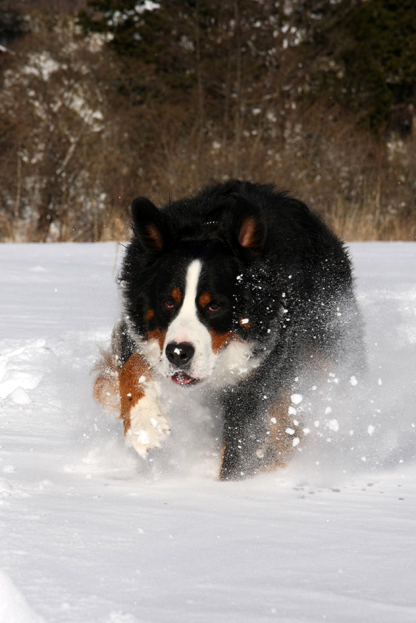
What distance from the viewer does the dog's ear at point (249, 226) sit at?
135 inches

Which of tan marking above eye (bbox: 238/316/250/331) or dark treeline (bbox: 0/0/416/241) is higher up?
dark treeline (bbox: 0/0/416/241)

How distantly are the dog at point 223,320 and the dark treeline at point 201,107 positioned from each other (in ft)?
28.9

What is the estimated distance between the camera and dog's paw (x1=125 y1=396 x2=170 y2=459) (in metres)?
3.26

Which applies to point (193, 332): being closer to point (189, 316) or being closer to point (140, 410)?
point (189, 316)

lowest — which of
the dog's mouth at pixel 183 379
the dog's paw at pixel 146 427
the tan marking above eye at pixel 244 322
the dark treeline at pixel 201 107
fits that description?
the dog's paw at pixel 146 427

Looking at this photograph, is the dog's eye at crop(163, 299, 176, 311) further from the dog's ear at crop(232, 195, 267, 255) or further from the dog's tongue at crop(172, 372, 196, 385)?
the dog's ear at crop(232, 195, 267, 255)

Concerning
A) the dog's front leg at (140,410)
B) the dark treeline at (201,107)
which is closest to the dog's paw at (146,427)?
the dog's front leg at (140,410)

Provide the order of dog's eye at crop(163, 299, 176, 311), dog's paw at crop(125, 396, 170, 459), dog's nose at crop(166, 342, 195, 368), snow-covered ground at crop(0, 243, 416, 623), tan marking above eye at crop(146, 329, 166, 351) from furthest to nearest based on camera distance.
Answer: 1. tan marking above eye at crop(146, 329, 166, 351)
2. dog's eye at crop(163, 299, 176, 311)
3. dog's paw at crop(125, 396, 170, 459)
4. dog's nose at crop(166, 342, 195, 368)
5. snow-covered ground at crop(0, 243, 416, 623)

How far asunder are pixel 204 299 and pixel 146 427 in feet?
2.04

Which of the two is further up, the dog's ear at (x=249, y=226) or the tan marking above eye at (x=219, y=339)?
the dog's ear at (x=249, y=226)

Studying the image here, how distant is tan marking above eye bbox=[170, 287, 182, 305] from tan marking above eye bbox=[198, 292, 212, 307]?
0.09 meters

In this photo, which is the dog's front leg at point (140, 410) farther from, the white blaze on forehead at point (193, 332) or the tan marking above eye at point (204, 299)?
the tan marking above eye at point (204, 299)

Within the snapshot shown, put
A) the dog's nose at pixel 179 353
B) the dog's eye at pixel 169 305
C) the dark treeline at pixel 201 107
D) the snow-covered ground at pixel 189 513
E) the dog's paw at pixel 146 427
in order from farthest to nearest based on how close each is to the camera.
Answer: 1. the dark treeline at pixel 201 107
2. the dog's eye at pixel 169 305
3. the dog's paw at pixel 146 427
4. the dog's nose at pixel 179 353
5. the snow-covered ground at pixel 189 513

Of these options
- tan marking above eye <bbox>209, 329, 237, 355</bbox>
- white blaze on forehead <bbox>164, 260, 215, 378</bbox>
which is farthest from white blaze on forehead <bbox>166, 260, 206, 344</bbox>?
tan marking above eye <bbox>209, 329, 237, 355</bbox>
